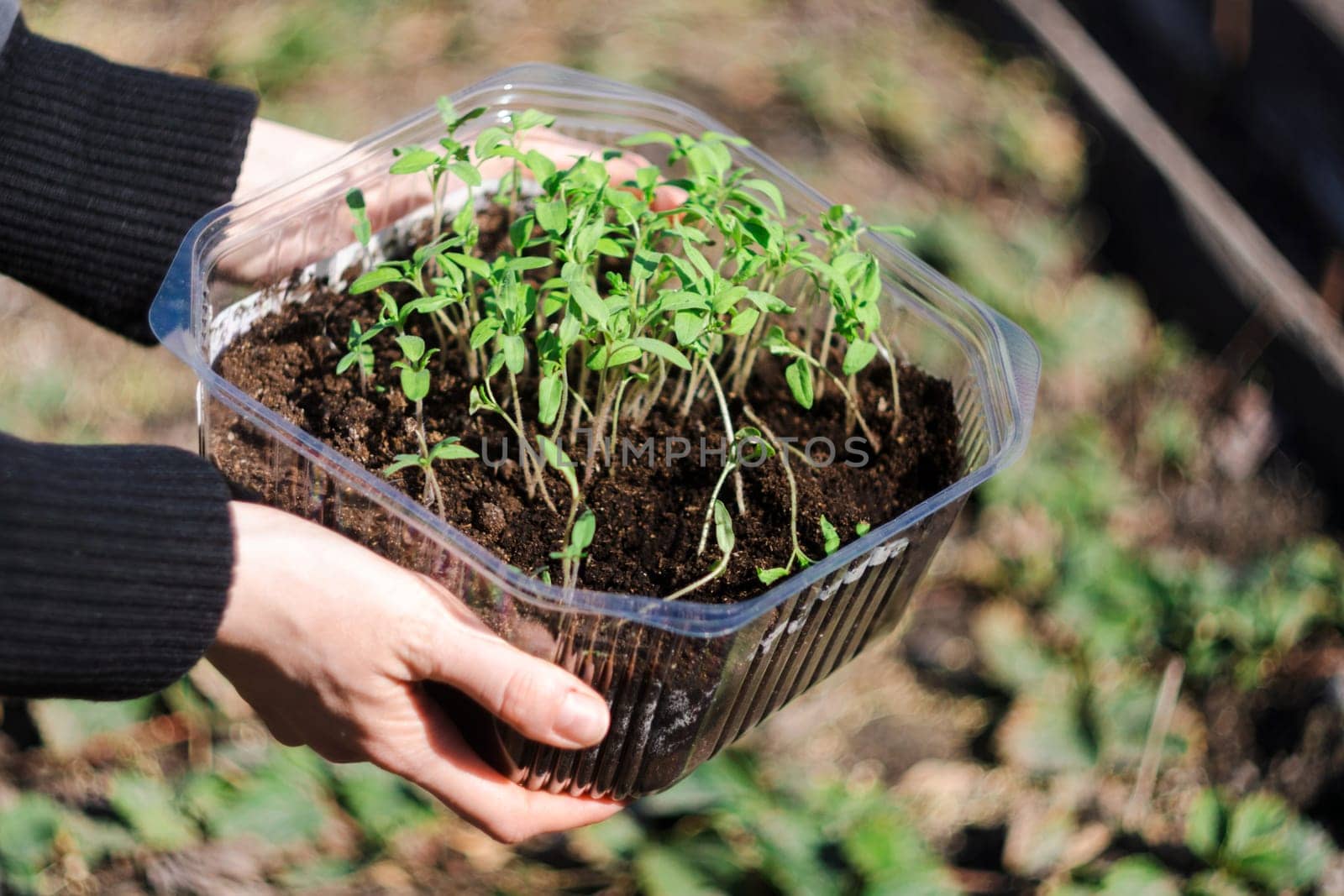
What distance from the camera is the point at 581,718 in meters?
0.91

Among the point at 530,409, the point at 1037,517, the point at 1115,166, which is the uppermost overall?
the point at 1115,166

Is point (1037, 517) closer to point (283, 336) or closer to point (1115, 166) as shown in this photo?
point (1115, 166)

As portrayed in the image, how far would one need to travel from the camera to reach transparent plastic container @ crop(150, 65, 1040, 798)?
89cm

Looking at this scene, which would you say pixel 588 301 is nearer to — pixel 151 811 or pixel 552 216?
pixel 552 216

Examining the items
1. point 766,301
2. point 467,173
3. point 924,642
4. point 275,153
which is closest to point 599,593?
point 766,301

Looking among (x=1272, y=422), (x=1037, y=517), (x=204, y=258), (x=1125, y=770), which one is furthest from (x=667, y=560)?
(x=1272, y=422)

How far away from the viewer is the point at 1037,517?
2166 mm

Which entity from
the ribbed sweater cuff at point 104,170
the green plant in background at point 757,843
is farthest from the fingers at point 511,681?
the green plant in background at point 757,843

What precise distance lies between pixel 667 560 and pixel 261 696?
0.43 metres

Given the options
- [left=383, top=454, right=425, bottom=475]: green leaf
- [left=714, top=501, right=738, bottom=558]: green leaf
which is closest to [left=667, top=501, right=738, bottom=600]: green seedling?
[left=714, top=501, right=738, bottom=558]: green leaf

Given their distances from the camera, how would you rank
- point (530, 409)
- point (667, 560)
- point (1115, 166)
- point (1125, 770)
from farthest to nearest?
point (1115, 166), point (1125, 770), point (530, 409), point (667, 560)

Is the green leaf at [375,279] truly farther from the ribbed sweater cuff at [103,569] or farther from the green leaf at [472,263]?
the ribbed sweater cuff at [103,569]

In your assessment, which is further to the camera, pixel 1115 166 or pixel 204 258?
pixel 1115 166

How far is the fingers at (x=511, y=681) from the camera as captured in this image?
2.95 feet
